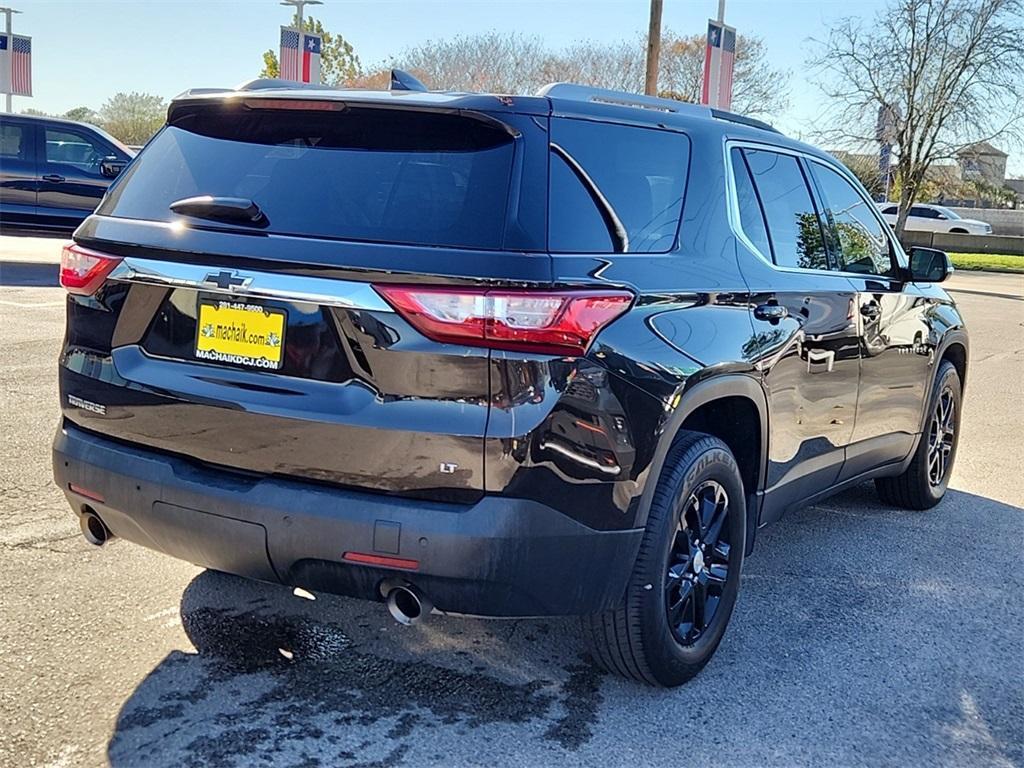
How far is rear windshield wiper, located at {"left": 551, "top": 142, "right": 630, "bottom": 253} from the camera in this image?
312 centimetres

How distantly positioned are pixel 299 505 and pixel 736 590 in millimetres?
1690

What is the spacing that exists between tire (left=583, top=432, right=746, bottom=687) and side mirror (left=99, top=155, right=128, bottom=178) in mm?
12437

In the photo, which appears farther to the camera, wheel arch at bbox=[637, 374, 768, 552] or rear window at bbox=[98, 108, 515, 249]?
wheel arch at bbox=[637, 374, 768, 552]

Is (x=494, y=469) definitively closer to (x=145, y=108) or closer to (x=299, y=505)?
(x=299, y=505)

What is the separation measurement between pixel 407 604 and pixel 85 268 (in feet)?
4.84

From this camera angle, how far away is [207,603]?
3.96 metres

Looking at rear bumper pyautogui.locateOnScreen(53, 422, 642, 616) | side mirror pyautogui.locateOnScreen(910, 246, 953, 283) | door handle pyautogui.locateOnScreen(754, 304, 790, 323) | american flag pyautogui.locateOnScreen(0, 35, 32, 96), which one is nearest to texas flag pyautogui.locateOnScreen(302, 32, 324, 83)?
american flag pyautogui.locateOnScreen(0, 35, 32, 96)

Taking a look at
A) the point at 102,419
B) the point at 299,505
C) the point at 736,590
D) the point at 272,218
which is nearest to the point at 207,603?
the point at 102,419

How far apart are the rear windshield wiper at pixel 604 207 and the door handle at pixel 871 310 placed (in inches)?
71.2

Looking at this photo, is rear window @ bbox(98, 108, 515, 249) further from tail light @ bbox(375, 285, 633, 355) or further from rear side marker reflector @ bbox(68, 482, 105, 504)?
rear side marker reflector @ bbox(68, 482, 105, 504)

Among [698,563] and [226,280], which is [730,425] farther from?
[226,280]

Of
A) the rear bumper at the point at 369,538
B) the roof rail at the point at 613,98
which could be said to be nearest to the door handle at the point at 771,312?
the roof rail at the point at 613,98

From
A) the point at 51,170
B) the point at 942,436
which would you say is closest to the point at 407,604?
the point at 942,436

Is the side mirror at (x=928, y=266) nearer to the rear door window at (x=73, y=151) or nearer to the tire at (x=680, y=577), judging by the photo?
the tire at (x=680, y=577)
